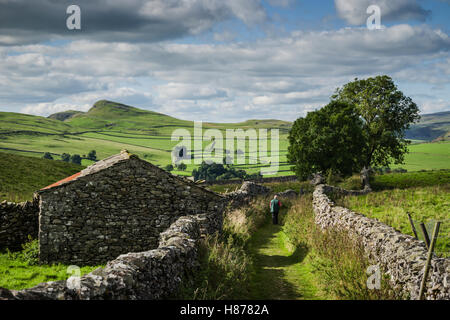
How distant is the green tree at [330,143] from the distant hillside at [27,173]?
92.7 ft

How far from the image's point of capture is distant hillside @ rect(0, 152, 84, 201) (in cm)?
3098

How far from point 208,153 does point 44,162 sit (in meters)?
94.9

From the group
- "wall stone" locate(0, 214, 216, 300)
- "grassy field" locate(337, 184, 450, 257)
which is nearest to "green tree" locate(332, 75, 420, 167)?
"grassy field" locate(337, 184, 450, 257)

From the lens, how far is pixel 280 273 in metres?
12.3

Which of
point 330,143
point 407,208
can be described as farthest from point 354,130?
point 407,208

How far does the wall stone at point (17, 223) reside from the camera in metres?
16.4

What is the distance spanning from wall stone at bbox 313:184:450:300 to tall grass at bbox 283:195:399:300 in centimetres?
27

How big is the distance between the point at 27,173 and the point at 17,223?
2390 centimetres
